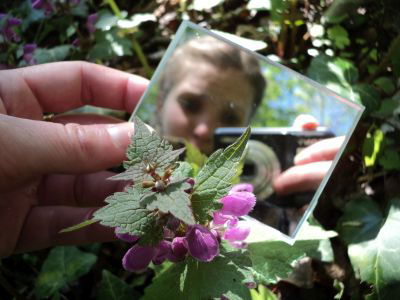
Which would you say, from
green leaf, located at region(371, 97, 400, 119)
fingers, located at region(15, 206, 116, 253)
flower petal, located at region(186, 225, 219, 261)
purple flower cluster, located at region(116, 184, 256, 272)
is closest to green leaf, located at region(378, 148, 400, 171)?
green leaf, located at region(371, 97, 400, 119)

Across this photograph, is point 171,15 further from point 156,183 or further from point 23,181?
point 156,183

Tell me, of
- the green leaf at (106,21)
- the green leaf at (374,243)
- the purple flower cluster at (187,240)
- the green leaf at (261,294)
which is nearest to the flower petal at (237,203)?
the purple flower cluster at (187,240)

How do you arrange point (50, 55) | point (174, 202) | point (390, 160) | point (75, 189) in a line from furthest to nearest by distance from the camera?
point (50, 55) < point (75, 189) < point (390, 160) < point (174, 202)

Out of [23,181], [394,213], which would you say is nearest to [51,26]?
[23,181]

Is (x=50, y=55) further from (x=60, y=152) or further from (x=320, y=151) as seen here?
(x=320, y=151)

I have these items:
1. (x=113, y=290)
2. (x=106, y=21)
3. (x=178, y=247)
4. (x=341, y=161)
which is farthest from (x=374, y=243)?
(x=106, y=21)

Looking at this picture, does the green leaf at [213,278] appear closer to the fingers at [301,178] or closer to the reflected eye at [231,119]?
the fingers at [301,178]
